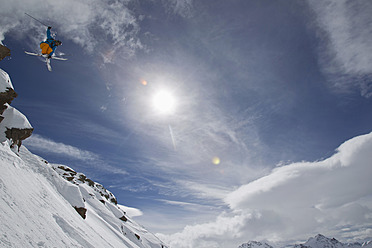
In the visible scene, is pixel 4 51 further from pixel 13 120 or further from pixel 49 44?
pixel 49 44

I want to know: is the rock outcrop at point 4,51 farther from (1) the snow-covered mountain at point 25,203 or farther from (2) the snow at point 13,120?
(2) the snow at point 13,120

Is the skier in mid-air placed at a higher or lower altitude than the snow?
higher

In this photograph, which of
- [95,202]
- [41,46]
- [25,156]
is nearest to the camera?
[41,46]

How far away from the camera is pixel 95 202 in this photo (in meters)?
48.8

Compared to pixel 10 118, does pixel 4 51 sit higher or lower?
higher

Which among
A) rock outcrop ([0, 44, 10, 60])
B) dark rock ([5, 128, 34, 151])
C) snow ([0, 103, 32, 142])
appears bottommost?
dark rock ([5, 128, 34, 151])

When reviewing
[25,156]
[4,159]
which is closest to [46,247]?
[4,159]

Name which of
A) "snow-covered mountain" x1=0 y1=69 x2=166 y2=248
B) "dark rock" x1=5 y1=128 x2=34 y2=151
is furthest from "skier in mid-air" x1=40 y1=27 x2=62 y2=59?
"dark rock" x1=5 y1=128 x2=34 y2=151

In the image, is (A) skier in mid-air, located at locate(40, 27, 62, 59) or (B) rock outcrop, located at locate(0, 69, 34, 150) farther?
(B) rock outcrop, located at locate(0, 69, 34, 150)

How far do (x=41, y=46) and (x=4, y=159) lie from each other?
31.9 ft

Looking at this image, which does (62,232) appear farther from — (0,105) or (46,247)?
(0,105)

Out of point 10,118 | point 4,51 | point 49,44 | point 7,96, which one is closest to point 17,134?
point 10,118

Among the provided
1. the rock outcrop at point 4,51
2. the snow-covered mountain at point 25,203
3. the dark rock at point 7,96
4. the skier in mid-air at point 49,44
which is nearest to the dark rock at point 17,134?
the snow-covered mountain at point 25,203

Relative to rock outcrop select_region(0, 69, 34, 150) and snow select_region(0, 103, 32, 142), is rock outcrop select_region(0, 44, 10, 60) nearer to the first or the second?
rock outcrop select_region(0, 69, 34, 150)
